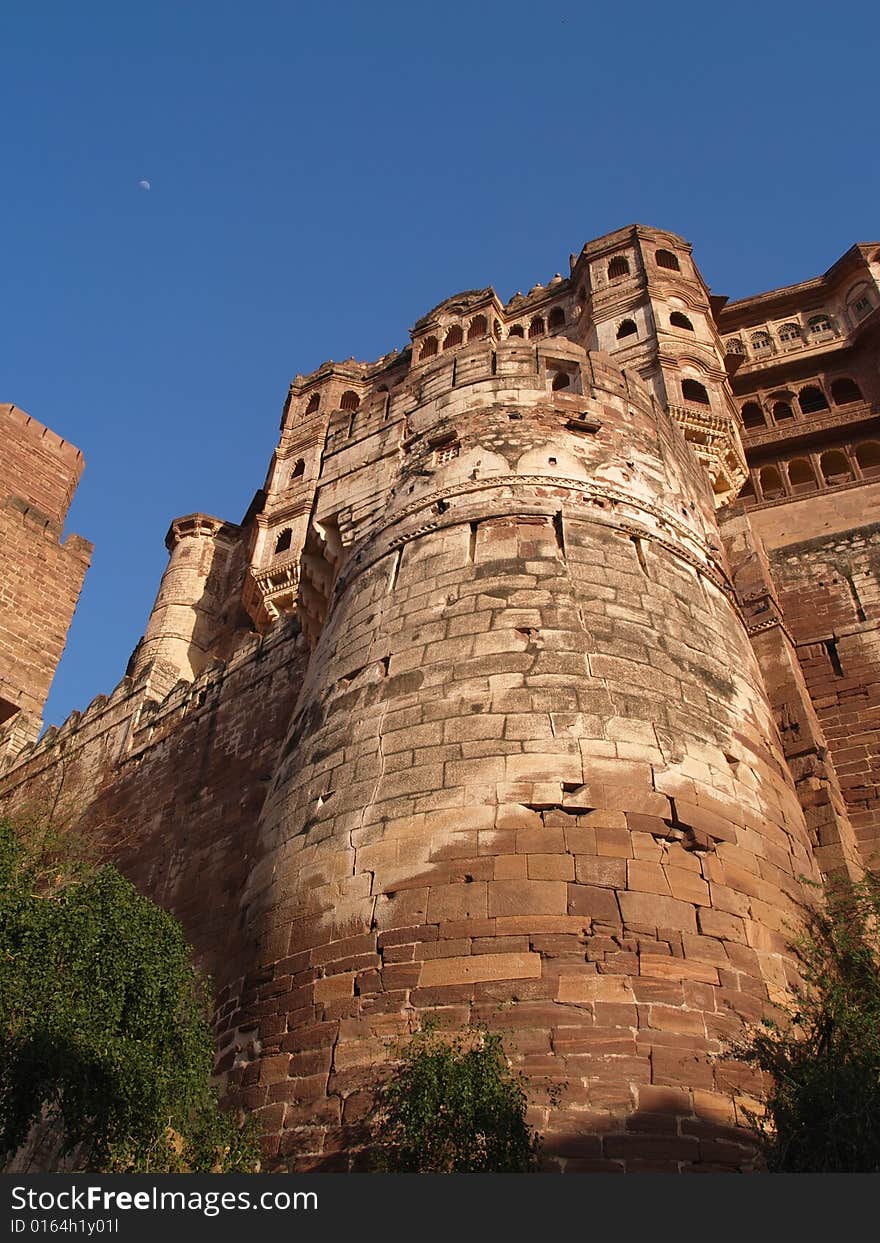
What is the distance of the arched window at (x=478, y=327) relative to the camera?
95.7 feet

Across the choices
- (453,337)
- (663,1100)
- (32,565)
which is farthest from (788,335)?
(663,1100)

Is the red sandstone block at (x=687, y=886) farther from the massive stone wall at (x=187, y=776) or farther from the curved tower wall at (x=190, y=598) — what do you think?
the curved tower wall at (x=190, y=598)

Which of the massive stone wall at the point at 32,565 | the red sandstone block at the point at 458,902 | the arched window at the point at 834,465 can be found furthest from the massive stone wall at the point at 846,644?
the massive stone wall at the point at 32,565

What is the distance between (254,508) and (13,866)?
24438 millimetres

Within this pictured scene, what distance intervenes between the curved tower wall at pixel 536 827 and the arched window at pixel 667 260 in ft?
55.9

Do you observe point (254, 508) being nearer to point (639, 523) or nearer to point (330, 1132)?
point (639, 523)

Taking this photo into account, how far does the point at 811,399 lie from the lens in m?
22.8

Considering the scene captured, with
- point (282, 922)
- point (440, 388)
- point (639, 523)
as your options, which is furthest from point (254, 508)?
point (282, 922)

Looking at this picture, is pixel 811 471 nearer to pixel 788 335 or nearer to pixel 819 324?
→ pixel 788 335

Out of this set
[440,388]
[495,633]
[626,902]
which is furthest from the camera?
[440,388]

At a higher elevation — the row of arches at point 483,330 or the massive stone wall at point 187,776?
the row of arches at point 483,330

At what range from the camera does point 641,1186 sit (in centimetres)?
419

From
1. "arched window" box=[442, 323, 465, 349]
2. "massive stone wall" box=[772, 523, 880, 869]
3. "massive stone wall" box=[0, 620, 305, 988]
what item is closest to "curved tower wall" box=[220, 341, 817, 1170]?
"massive stone wall" box=[772, 523, 880, 869]

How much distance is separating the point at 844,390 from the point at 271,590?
13.3 metres
